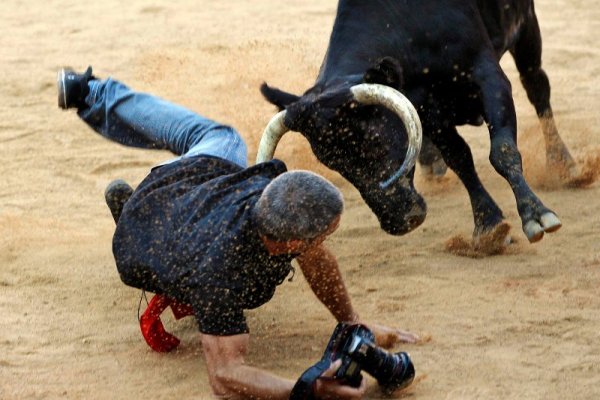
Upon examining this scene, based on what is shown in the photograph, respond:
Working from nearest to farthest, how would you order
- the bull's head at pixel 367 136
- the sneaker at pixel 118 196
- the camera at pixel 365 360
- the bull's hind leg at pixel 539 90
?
the camera at pixel 365 360 → the sneaker at pixel 118 196 → the bull's head at pixel 367 136 → the bull's hind leg at pixel 539 90

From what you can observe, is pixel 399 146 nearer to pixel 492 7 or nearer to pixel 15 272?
pixel 492 7

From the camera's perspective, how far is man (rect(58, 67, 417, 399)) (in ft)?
13.6

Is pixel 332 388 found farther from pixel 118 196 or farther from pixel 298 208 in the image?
pixel 118 196

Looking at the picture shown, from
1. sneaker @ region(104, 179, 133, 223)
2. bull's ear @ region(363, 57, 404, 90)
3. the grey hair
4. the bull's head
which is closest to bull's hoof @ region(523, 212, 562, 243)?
the bull's head

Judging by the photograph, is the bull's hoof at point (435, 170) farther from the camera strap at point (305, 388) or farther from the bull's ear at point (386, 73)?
the camera strap at point (305, 388)

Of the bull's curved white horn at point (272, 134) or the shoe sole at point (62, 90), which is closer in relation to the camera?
the bull's curved white horn at point (272, 134)

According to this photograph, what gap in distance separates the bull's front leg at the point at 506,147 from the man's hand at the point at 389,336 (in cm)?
96

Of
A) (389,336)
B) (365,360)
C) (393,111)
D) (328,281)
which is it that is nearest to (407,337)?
(389,336)

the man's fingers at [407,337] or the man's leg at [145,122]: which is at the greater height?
the man's leg at [145,122]

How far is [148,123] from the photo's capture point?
5648 millimetres

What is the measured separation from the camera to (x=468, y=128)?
8273 millimetres

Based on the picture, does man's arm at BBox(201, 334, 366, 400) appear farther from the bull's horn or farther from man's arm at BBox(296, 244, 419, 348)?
the bull's horn

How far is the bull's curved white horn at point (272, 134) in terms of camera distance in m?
5.57

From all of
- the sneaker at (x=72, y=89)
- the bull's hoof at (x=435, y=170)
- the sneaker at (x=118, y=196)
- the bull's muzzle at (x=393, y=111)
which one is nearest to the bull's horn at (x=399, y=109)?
the bull's muzzle at (x=393, y=111)
